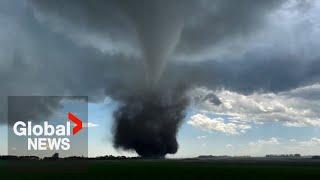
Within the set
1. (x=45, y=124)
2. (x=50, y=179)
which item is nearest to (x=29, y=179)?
(x=50, y=179)

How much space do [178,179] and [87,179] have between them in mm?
14437

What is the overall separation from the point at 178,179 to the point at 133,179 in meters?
7.22

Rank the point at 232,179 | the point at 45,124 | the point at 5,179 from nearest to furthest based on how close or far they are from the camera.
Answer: the point at 5,179 < the point at 232,179 < the point at 45,124

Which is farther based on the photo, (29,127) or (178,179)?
(29,127)

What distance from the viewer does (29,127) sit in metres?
98.6

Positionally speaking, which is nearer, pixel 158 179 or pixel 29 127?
pixel 158 179

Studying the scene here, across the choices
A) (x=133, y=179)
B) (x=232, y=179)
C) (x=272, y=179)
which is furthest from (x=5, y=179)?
(x=272, y=179)

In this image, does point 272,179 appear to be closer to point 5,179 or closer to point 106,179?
point 106,179

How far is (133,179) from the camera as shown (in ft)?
228

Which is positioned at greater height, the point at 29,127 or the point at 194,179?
the point at 29,127

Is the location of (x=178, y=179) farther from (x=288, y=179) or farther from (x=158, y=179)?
(x=288, y=179)

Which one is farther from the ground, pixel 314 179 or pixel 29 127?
pixel 29 127

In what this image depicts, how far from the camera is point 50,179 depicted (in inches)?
2704

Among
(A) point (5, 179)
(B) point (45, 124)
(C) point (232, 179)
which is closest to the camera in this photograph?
(A) point (5, 179)
